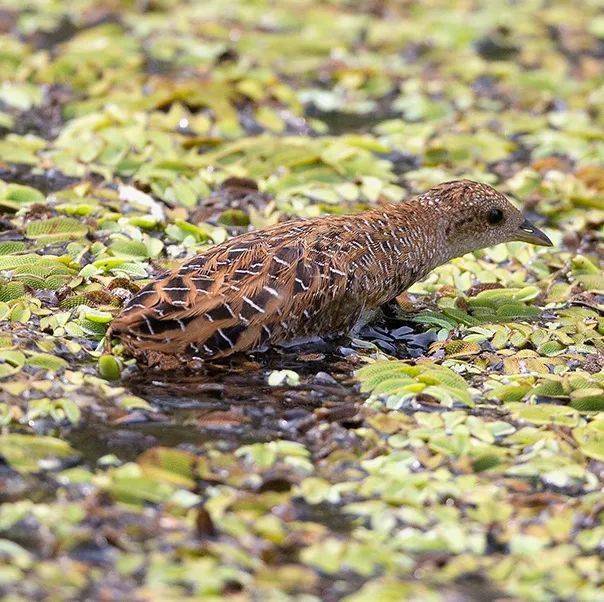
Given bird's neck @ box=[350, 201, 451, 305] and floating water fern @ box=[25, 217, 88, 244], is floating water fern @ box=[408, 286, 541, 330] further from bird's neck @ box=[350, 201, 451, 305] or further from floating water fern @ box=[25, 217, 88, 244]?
floating water fern @ box=[25, 217, 88, 244]

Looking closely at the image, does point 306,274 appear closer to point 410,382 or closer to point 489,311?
point 410,382

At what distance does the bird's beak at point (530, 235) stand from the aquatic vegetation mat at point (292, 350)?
35 centimetres

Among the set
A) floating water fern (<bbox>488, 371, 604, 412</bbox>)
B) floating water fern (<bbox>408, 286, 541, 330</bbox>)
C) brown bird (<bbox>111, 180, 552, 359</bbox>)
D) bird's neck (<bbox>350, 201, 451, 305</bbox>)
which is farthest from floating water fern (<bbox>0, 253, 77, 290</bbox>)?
floating water fern (<bbox>488, 371, 604, 412</bbox>)

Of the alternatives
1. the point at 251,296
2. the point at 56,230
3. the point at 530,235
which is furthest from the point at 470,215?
the point at 56,230

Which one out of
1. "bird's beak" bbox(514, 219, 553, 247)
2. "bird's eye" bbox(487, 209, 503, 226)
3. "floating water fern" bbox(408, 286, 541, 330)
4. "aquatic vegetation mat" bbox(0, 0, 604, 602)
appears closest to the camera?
"aquatic vegetation mat" bbox(0, 0, 604, 602)

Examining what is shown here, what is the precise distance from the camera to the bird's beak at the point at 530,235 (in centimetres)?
991

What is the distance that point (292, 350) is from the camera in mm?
8492

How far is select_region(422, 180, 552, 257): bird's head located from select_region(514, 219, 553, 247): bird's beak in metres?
0.06

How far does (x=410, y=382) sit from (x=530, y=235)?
249 centimetres

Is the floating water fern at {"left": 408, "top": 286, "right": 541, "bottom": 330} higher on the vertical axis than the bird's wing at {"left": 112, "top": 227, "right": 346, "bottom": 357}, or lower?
lower

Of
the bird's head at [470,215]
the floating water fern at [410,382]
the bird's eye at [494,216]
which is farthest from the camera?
the bird's eye at [494,216]

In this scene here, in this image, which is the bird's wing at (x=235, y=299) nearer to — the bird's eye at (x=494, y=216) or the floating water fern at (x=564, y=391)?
the floating water fern at (x=564, y=391)

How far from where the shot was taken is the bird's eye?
9.68m

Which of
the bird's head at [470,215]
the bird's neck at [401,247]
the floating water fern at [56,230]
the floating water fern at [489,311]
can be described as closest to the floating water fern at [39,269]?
the floating water fern at [56,230]
